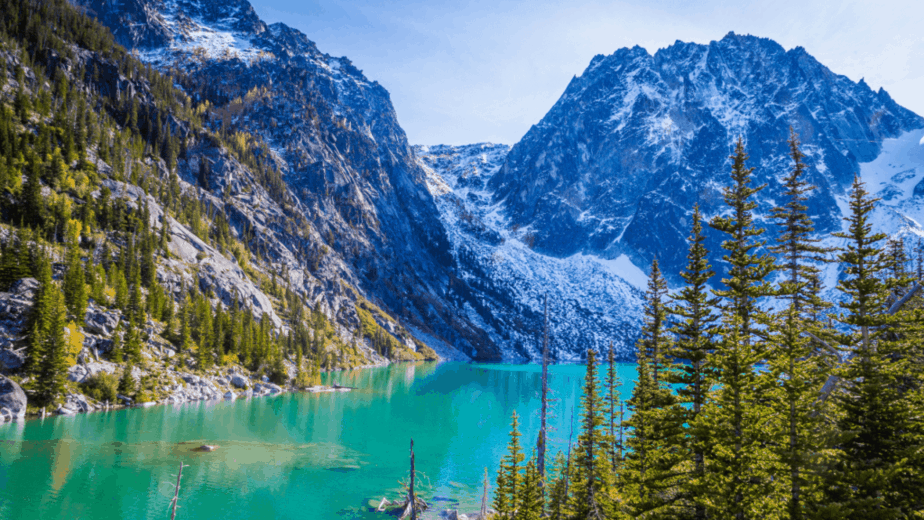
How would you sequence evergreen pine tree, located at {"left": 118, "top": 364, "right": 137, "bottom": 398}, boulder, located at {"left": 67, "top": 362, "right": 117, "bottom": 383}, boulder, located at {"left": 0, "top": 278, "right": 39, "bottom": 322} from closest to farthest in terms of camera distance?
1. boulder, located at {"left": 0, "top": 278, "right": 39, "bottom": 322}
2. boulder, located at {"left": 67, "top": 362, "right": 117, "bottom": 383}
3. evergreen pine tree, located at {"left": 118, "top": 364, "right": 137, "bottom": 398}

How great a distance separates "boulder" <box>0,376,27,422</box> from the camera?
172 feet

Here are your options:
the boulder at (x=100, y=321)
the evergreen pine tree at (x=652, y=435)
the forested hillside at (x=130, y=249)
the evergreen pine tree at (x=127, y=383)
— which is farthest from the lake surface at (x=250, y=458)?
the boulder at (x=100, y=321)

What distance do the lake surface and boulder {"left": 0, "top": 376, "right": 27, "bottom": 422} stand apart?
2317 mm

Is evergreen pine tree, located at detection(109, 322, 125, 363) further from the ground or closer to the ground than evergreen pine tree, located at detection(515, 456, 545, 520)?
further from the ground

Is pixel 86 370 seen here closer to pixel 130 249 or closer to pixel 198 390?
pixel 198 390

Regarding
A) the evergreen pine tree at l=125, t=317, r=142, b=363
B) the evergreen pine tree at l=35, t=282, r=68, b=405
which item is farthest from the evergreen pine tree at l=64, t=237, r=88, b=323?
the evergreen pine tree at l=35, t=282, r=68, b=405

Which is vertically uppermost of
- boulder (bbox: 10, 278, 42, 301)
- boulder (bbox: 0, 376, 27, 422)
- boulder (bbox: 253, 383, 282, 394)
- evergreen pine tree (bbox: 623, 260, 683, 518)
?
boulder (bbox: 10, 278, 42, 301)

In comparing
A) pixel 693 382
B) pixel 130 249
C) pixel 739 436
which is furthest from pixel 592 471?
pixel 130 249

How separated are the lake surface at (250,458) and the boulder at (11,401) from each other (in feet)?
7.60

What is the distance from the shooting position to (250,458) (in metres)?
50.0

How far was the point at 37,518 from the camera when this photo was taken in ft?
102

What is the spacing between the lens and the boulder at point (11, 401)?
172 feet

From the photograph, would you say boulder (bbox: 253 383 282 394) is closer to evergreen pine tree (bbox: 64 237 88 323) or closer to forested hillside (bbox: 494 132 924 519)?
evergreen pine tree (bbox: 64 237 88 323)

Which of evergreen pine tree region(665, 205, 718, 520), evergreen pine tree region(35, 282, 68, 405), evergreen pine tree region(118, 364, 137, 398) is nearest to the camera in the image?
evergreen pine tree region(665, 205, 718, 520)
